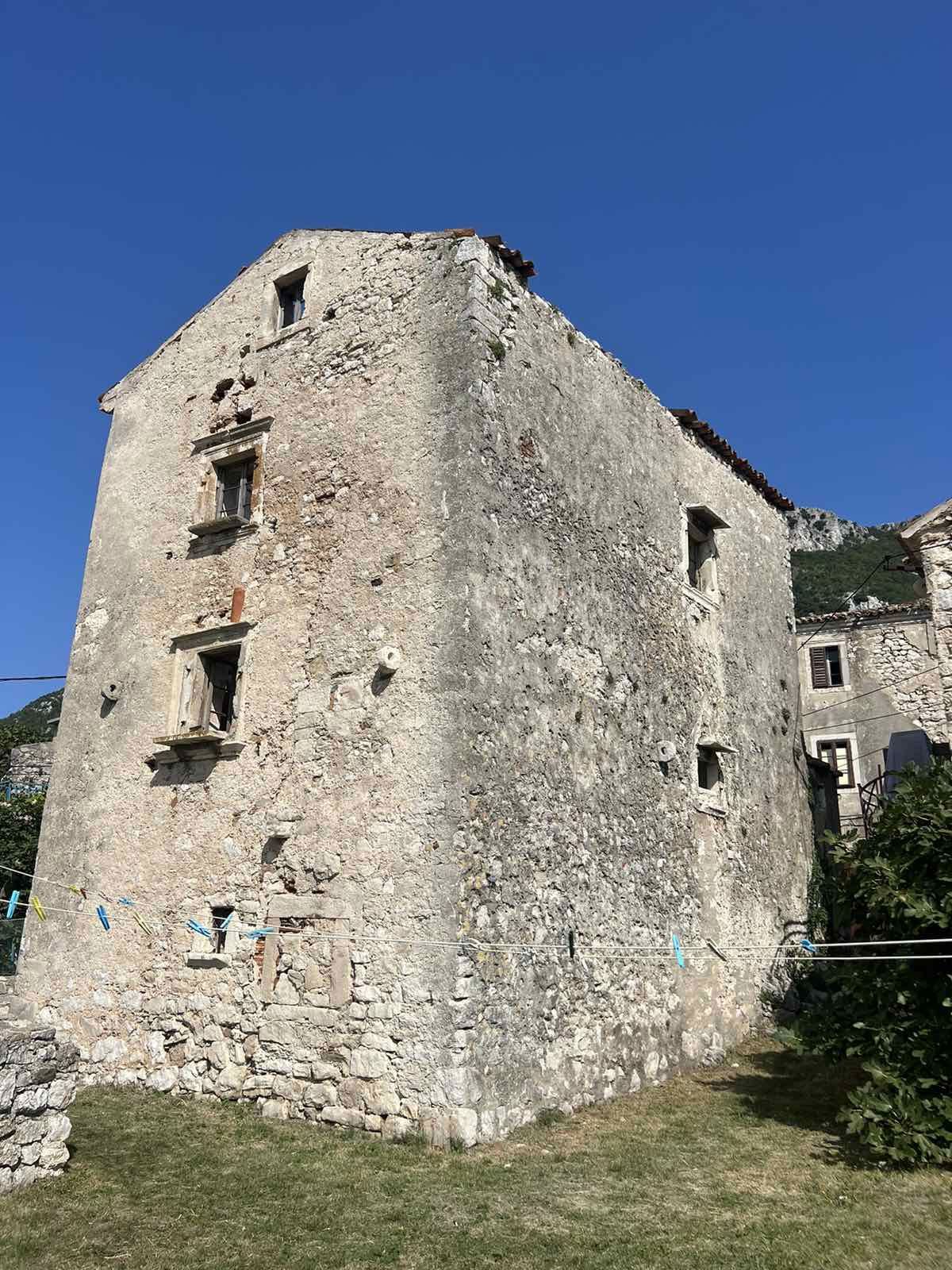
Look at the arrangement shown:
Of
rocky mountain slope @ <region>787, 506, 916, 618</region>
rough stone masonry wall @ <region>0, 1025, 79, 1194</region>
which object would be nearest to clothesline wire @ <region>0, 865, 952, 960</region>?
rough stone masonry wall @ <region>0, 1025, 79, 1194</region>

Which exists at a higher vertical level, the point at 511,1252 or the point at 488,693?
the point at 488,693

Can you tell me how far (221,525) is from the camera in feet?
37.1

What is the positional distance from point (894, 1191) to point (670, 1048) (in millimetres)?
4104

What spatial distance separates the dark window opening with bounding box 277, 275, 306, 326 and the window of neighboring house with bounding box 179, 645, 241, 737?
4247 millimetres

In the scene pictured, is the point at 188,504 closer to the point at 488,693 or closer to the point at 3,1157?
the point at 488,693

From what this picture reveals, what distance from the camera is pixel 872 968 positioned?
28.6ft

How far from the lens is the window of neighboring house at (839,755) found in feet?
80.6

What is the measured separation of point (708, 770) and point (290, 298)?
26.8 ft

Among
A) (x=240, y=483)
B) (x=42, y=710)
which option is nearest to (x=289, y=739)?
(x=240, y=483)

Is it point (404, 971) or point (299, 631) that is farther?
point (299, 631)

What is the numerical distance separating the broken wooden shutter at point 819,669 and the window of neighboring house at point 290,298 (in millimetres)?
18002

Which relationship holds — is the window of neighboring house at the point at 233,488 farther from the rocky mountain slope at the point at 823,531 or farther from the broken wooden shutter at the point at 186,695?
the rocky mountain slope at the point at 823,531

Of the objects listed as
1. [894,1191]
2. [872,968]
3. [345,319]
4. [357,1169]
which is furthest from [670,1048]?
[345,319]

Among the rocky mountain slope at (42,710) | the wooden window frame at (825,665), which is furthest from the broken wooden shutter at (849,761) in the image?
the rocky mountain slope at (42,710)
